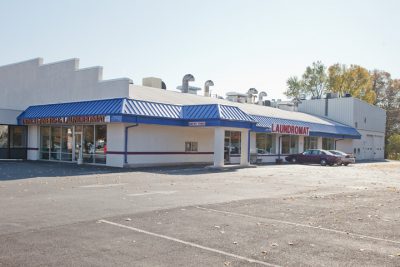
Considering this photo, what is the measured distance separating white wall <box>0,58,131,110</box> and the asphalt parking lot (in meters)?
12.8

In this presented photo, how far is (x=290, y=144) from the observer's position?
4256cm

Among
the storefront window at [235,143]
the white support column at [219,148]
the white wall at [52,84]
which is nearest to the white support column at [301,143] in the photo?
the storefront window at [235,143]

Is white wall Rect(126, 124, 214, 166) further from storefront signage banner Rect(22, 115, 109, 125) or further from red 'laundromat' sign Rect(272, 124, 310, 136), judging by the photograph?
red 'laundromat' sign Rect(272, 124, 310, 136)

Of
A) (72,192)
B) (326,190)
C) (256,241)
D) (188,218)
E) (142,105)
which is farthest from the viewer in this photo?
(142,105)

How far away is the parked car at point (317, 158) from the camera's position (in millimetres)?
37334

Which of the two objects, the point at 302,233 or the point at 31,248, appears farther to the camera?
the point at 302,233

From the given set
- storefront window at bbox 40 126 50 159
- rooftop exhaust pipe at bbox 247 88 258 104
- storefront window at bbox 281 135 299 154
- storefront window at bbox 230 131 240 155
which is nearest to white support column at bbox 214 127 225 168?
storefront window at bbox 230 131 240 155

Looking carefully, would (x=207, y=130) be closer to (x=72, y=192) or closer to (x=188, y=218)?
(x=72, y=192)

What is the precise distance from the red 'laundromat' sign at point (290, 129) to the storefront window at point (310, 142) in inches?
119

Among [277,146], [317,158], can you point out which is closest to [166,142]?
[277,146]

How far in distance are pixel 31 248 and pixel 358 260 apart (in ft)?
16.9

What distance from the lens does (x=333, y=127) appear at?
47.8 m

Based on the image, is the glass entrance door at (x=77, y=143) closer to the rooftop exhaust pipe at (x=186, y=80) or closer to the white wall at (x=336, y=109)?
the rooftop exhaust pipe at (x=186, y=80)

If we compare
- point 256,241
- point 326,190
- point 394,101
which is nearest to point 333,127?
point 326,190
